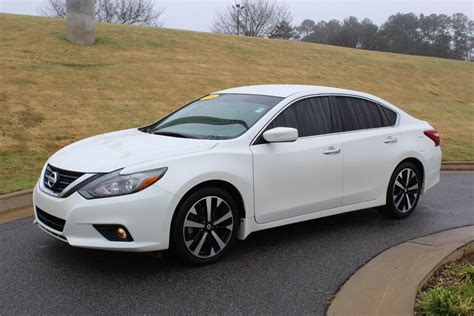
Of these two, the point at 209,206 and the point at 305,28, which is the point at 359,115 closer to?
the point at 209,206

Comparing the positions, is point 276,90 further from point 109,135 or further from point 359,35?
point 359,35

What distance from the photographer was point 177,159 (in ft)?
13.9

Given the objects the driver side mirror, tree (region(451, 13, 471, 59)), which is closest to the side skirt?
the driver side mirror

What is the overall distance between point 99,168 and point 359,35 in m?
73.5

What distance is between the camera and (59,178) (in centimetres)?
422

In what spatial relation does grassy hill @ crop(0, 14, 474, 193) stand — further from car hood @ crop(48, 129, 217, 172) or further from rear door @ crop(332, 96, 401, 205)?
rear door @ crop(332, 96, 401, 205)

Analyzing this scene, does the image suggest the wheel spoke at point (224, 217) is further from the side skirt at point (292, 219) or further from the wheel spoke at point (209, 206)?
the side skirt at point (292, 219)

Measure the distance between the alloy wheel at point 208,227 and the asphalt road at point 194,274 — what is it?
0.18 m

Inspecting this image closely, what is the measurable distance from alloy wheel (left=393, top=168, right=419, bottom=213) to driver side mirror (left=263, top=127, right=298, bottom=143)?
190 cm

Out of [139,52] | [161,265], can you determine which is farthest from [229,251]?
[139,52]

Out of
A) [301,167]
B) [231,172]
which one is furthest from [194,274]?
[301,167]

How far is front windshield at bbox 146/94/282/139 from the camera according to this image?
4.89m

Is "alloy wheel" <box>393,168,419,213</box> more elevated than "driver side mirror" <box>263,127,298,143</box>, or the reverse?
"driver side mirror" <box>263,127,298,143</box>

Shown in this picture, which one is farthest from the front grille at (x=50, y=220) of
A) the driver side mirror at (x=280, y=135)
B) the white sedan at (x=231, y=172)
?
the driver side mirror at (x=280, y=135)
